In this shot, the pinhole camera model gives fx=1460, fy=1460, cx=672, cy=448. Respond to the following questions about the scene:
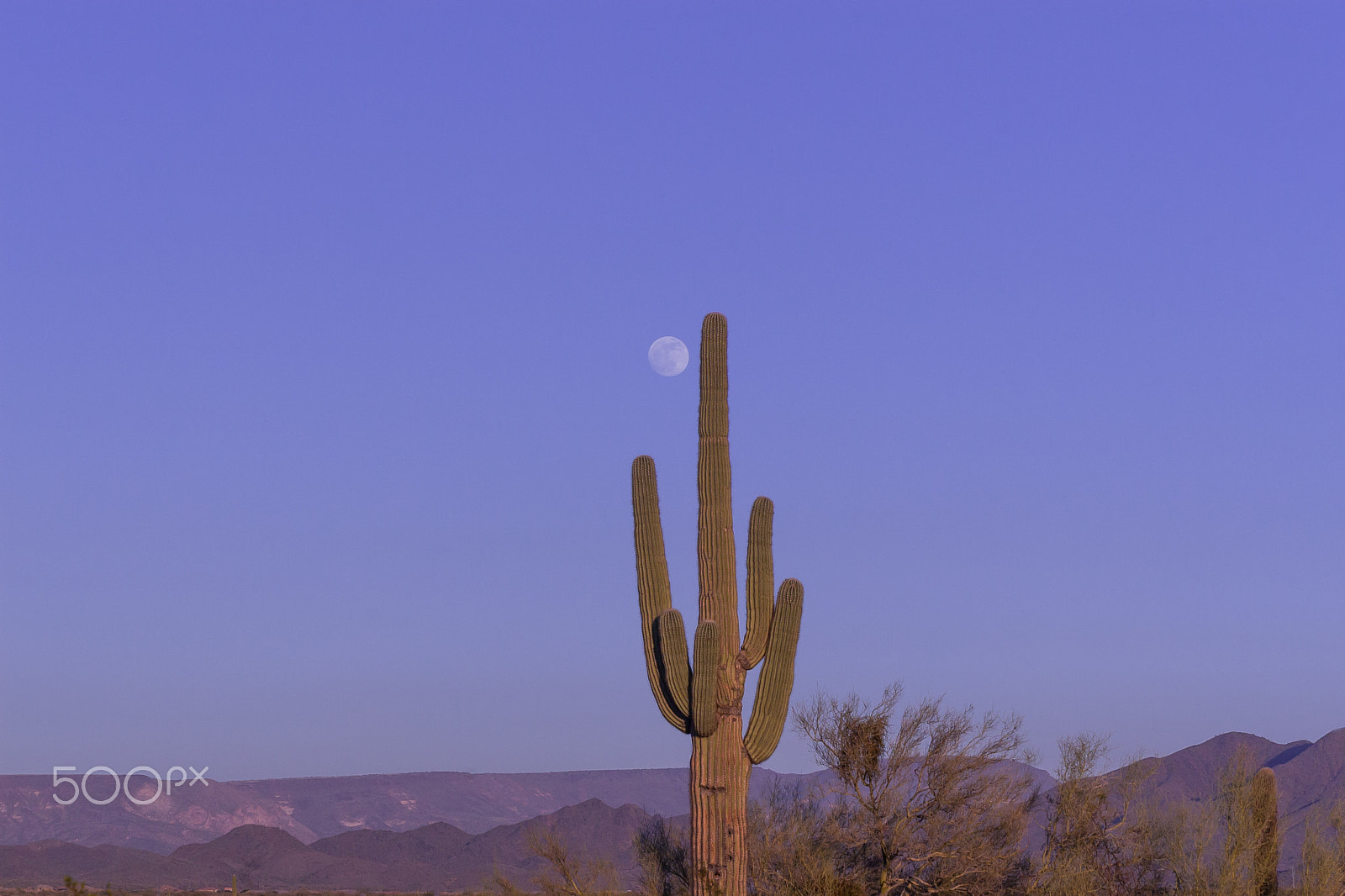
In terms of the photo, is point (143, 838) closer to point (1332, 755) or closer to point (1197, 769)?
point (1197, 769)

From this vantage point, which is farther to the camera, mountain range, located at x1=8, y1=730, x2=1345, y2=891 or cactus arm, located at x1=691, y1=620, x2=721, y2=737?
mountain range, located at x1=8, y1=730, x2=1345, y2=891

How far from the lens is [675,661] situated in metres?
16.8

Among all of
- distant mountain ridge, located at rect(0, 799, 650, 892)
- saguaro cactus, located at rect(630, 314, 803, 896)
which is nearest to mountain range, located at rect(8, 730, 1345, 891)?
distant mountain ridge, located at rect(0, 799, 650, 892)

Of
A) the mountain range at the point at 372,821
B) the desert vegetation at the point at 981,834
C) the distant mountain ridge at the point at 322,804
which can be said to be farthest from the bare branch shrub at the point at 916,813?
the distant mountain ridge at the point at 322,804

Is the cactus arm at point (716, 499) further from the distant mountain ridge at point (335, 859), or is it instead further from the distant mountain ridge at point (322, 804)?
the distant mountain ridge at point (322, 804)

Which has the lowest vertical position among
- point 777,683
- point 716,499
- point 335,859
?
point 335,859

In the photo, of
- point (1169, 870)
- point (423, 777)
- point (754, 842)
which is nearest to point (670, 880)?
point (754, 842)

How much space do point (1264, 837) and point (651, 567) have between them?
1419cm

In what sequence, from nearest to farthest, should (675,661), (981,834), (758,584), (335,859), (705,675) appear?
(705,675) < (675,661) < (758,584) < (981,834) < (335,859)

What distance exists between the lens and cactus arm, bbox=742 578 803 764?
17266mm

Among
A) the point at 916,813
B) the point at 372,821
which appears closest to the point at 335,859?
the point at 372,821

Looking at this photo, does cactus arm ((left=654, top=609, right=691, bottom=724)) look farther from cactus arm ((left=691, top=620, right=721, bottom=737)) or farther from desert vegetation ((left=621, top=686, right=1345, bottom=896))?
desert vegetation ((left=621, top=686, right=1345, bottom=896))

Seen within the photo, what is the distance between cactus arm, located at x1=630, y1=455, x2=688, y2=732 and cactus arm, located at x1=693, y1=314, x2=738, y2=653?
0.52 meters

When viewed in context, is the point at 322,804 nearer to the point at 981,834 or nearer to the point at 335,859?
the point at 335,859
